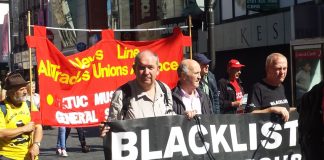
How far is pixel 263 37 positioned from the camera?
17578 millimetres

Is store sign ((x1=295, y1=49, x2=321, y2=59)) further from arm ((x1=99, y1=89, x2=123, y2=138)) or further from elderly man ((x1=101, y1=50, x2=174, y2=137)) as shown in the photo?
arm ((x1=99, y1=89, x2=123, y2=138))

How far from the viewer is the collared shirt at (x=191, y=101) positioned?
5219mm

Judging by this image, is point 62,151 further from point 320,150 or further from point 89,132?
point 320,150

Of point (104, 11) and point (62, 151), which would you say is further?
point (104, 11)

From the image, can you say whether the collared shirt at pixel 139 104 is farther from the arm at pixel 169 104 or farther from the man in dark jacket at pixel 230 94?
the man in dark jacket at pixel 230 94

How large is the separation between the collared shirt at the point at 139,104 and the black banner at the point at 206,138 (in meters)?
0.07

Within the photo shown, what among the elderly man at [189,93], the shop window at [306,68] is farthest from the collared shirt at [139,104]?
the shop window at [306,68]

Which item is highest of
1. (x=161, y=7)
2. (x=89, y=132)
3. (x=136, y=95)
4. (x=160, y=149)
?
(x=161, y=7)

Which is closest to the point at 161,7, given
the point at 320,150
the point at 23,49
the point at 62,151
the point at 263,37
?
the point at 263,37

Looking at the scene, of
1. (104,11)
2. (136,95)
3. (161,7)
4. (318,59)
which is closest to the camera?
(136,95)

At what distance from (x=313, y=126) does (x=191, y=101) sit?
7.37 feet

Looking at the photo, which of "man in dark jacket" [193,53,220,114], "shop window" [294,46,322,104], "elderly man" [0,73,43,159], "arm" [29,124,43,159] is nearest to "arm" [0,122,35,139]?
"elderly man" [0,73,43,159]

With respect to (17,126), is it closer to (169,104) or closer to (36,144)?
(36,144)

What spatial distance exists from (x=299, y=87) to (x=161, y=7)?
40.0 ft
